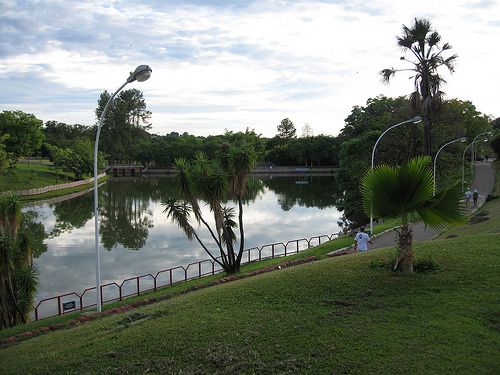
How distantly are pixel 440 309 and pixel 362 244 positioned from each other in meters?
8.13

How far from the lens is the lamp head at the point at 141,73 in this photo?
10.6m

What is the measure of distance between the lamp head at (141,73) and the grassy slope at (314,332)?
6.36 metres

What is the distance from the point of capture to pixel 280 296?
8250 millimetres

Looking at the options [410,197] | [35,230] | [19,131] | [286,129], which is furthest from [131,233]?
[286,129]

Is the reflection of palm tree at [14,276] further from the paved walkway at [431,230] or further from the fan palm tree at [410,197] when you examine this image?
the paved walkway at [431,230]

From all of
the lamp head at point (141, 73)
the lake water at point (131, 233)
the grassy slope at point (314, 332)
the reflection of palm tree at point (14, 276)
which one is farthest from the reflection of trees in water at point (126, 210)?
the grassy slope at point (314, 332)

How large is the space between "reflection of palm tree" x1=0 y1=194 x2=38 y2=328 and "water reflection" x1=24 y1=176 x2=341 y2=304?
2.81 meters

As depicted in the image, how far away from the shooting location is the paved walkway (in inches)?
722

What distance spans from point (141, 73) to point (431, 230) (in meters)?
18.1

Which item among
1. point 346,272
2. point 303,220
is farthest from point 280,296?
point 303,220

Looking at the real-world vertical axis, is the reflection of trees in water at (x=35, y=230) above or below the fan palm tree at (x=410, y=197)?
below

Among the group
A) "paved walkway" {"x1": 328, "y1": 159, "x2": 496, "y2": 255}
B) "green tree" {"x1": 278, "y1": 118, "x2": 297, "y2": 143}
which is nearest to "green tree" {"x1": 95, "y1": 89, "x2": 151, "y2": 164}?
"green tree" {"x1": 278, "y1": 118, "x2": 297, "y2": 143}

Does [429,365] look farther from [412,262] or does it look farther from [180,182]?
[180,182]

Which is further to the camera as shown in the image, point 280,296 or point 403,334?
point 280,296
